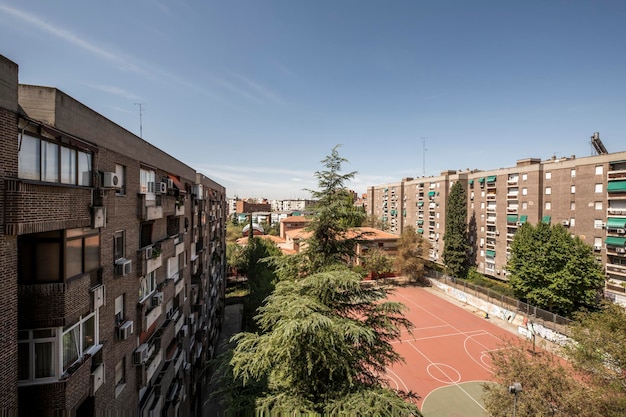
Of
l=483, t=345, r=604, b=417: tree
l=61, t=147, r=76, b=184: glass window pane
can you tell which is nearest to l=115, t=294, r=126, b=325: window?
l=61, t=147, r=76, b=184: glass window pane

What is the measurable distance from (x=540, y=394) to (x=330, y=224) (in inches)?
431

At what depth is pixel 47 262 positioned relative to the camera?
5.42m

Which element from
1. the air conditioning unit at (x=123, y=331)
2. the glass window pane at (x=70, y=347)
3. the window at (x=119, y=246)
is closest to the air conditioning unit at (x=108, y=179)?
the window at (x=119, y=246)

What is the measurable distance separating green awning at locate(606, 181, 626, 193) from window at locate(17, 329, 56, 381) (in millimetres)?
40153

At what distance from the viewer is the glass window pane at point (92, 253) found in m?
6.36

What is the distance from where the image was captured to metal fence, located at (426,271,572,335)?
24109mm

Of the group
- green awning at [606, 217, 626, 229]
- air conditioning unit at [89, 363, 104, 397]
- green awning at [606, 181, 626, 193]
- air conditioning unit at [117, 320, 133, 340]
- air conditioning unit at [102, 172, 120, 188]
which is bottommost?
air conditioning unit at [89, 363, 104, 397]

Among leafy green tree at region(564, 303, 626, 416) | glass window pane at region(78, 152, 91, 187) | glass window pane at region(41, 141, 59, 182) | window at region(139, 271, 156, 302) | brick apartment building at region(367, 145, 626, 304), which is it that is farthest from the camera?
brick apartment building at region(367, 145, 626, 304)

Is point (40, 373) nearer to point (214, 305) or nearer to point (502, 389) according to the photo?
point (502, 389)

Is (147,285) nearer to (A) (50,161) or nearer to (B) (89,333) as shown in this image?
(B) (89,333)

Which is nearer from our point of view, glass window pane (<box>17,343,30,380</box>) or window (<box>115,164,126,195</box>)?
glass window pane (<box>17,343,30,380</box>)

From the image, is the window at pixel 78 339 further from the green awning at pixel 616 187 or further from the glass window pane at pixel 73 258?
the green awning at pixel 616 187

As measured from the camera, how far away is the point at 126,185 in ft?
27.3

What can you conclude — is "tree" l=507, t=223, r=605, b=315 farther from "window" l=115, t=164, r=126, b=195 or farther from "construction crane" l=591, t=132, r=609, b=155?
"window" l=115, t=164, r=126, b=195
